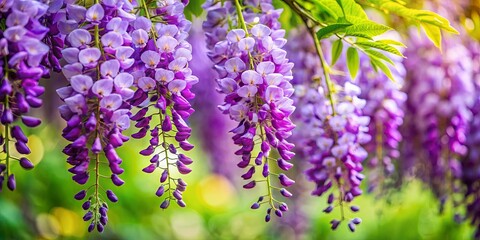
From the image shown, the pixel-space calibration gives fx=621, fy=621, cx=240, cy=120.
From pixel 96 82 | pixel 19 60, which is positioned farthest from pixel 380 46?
pixel 19 60

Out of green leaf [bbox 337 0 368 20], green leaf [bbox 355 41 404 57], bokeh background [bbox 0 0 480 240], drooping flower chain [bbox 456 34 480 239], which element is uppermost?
green leaf [bbox 337 0 368 20]

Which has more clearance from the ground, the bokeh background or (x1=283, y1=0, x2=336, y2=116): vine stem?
(x1=283, y1=0, x2=336, y2=116): vine stem

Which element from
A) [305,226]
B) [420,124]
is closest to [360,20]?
[420,124]

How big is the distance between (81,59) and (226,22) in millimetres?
422

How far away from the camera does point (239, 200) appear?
4.70 metres

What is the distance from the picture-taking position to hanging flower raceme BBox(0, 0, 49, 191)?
2.90ft

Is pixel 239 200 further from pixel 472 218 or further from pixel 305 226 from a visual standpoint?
pixel 472 218

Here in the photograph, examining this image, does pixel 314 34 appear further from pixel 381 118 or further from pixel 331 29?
pixel 381 118

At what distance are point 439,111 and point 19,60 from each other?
5.12 feet

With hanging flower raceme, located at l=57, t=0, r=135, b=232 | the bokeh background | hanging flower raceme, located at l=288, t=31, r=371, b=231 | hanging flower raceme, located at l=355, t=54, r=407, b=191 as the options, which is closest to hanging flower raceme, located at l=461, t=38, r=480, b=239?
the bokeh background

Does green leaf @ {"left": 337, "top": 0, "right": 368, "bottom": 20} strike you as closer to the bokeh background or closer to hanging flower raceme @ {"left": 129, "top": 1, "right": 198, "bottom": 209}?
hanging flower raceme @ {"left": 129, "top": 1, "right": 198, "bottom": 209}

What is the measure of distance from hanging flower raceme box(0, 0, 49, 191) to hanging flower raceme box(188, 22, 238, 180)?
2.21m

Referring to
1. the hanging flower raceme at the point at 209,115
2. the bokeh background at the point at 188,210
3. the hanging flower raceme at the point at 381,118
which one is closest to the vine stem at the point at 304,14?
the hanging flower raceme at the point at 381,118

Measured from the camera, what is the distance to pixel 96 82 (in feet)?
3.00
